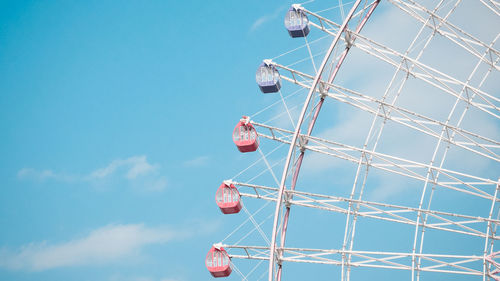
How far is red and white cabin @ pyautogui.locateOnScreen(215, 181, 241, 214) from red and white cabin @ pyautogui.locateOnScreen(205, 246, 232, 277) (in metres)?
1.62

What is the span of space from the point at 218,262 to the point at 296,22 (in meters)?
9.40

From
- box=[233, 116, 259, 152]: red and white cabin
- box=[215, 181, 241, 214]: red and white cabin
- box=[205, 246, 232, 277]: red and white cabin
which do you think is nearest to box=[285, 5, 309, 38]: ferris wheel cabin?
box=[233, 116, 259, 152]: red and white cabin

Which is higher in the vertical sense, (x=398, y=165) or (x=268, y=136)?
(x=268, y=136)

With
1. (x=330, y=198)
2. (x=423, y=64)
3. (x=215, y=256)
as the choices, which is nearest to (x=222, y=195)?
(x=215, y=256)

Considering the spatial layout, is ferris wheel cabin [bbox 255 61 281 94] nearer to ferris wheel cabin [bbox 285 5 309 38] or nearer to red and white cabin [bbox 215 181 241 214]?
ferris wheel cabin [bbox 285 5 309 38]

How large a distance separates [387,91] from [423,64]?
5.21 ft

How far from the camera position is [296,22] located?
31.3m

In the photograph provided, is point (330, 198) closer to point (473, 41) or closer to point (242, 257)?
point (242, 257)

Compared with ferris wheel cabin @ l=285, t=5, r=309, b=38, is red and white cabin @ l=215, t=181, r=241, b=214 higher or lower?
lower

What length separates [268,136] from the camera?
30.4m

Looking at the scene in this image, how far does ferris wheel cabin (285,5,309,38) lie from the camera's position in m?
31.2

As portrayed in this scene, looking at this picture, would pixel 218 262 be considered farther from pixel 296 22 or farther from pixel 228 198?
pixel 296 22

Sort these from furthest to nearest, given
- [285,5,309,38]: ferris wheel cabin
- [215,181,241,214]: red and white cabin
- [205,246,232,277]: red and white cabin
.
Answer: [285,5,309,38]: ferris wheel cabin
[215,181,241,214]: red and white cabin
[205,246,232,277]: red and white cabin

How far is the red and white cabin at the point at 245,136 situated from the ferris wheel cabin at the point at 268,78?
138 centimetres
